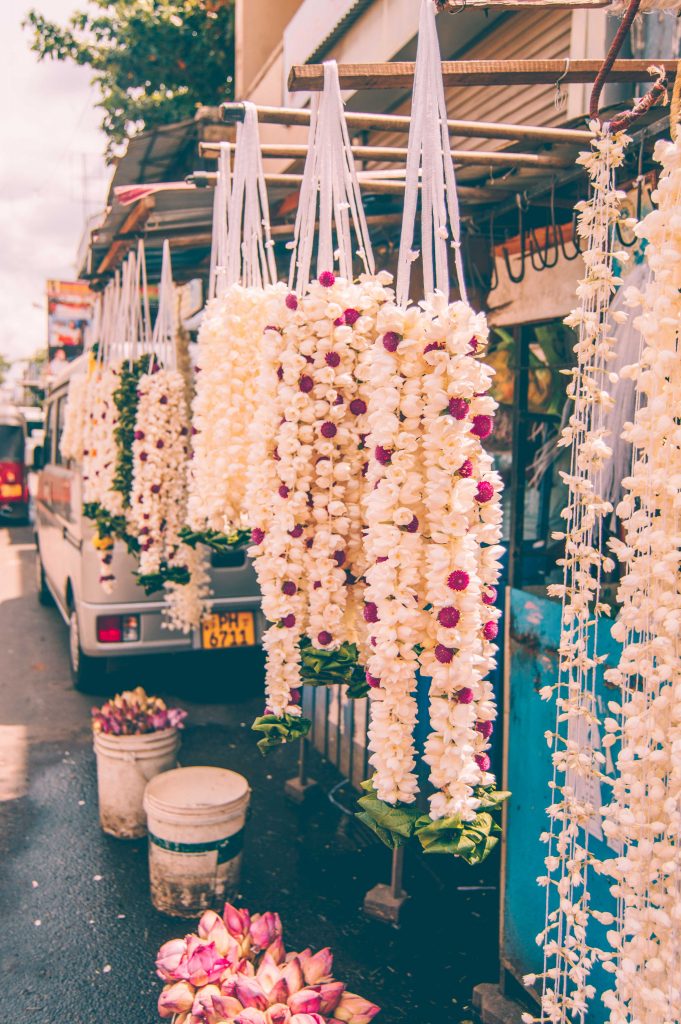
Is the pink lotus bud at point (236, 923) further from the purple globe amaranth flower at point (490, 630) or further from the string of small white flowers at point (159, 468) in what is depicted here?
the string of small white flowers at point (159, 468)

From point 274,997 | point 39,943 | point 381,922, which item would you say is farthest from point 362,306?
point 39,943

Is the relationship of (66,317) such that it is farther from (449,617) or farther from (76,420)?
(449,617)

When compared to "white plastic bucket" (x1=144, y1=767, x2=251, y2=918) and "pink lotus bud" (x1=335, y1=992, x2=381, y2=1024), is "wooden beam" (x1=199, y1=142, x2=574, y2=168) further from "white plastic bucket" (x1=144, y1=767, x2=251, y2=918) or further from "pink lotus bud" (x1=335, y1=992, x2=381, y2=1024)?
"pink lotus bud" (x1=335, y1=992, x2=381, y2=1024)

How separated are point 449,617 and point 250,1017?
43.8 inches

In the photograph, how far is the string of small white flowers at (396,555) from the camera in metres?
1.91

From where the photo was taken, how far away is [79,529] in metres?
6.14

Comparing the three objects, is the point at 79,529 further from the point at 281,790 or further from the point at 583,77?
the point at 583,77

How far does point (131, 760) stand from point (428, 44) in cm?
365

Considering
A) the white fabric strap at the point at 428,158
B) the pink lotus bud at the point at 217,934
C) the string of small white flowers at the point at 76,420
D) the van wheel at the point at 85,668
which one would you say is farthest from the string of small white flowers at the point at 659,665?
the van wheel at the point at 85,668

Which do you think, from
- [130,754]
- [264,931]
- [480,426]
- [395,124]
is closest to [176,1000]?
[264,931]

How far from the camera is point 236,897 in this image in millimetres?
3889

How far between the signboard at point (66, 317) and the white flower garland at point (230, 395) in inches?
770

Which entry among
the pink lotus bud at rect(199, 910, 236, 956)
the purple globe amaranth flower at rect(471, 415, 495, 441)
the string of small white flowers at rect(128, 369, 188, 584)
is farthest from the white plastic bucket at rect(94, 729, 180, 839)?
the purple globe amaranth flower at rect(471, 415, 495, 441)

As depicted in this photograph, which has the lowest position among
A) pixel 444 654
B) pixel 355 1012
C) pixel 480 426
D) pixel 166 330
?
pixel 355 1012
